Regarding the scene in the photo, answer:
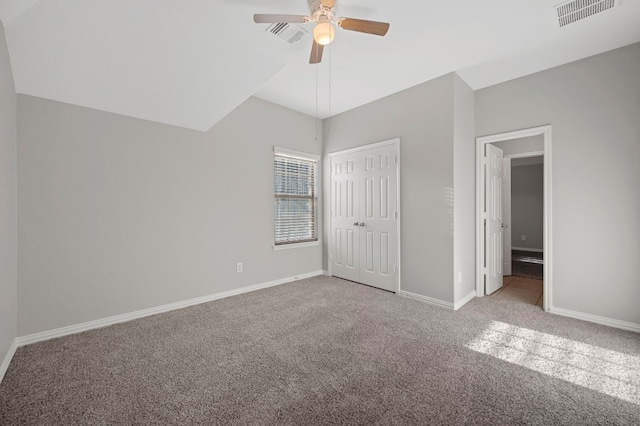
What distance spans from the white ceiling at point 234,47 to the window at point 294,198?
1262 millimetres

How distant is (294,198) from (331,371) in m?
2.89

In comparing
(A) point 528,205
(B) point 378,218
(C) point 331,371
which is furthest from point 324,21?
(A) point 528,205

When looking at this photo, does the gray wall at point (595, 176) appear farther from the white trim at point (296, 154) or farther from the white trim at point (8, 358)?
the white trim at point (8, 358)

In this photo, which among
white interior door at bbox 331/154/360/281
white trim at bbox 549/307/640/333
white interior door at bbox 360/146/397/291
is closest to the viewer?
white trim at bbox 549/307/640/333

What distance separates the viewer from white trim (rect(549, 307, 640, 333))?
2.55 meters

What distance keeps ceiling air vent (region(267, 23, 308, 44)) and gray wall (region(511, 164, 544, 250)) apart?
782 centimetres

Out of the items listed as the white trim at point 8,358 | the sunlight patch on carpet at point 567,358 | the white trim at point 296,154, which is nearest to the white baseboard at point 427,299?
the sunlight patch on carpet at point 567,358

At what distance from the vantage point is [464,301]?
3.29 metres

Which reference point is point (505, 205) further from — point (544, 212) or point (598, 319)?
point (598, 319)

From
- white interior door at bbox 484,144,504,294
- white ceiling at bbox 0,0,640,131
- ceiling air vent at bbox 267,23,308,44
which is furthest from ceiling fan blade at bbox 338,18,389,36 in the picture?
white interior door at bbox 484,144,504,294

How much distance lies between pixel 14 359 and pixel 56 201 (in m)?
1.32

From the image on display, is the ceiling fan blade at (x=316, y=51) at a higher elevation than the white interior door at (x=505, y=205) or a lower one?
higher

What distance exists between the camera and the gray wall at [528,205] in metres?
7.14

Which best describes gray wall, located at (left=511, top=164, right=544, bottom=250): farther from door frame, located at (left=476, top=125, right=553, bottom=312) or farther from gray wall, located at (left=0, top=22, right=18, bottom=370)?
gray wall, located at (left=0, top=22, right=18, bottom=370)
